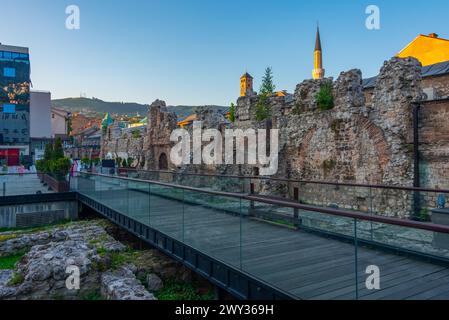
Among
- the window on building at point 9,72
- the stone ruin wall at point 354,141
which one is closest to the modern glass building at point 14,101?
the window on building at point 9,72

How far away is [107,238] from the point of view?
12.6 metres

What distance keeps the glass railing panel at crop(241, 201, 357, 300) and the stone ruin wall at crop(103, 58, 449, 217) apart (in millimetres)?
2604

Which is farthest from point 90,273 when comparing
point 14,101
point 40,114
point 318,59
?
point 40,114

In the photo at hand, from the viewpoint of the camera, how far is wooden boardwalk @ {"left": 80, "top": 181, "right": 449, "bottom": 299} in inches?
184

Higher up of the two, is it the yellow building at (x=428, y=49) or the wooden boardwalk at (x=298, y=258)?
the yellow building at (x=428, y=49)

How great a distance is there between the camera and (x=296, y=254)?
6027 mm

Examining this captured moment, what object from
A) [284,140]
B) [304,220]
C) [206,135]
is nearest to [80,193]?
[206,135]

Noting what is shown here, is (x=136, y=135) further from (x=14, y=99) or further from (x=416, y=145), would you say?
(x=416, y=145)

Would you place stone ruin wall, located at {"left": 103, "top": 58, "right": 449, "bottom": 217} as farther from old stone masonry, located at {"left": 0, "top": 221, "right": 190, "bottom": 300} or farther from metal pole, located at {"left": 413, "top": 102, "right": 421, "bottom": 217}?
old stone masonry, located at {"left": 0, "top": 221, "right": 190, "bottom": 300}

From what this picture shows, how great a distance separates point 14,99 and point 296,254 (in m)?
57.1

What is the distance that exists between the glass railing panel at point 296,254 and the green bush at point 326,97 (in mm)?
9390

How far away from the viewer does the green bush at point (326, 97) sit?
15.1 m

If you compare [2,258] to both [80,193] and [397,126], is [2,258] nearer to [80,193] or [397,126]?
[80,193]

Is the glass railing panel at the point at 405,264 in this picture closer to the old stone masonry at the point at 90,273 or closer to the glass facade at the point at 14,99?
the old stone masonry at the point at 90,273
